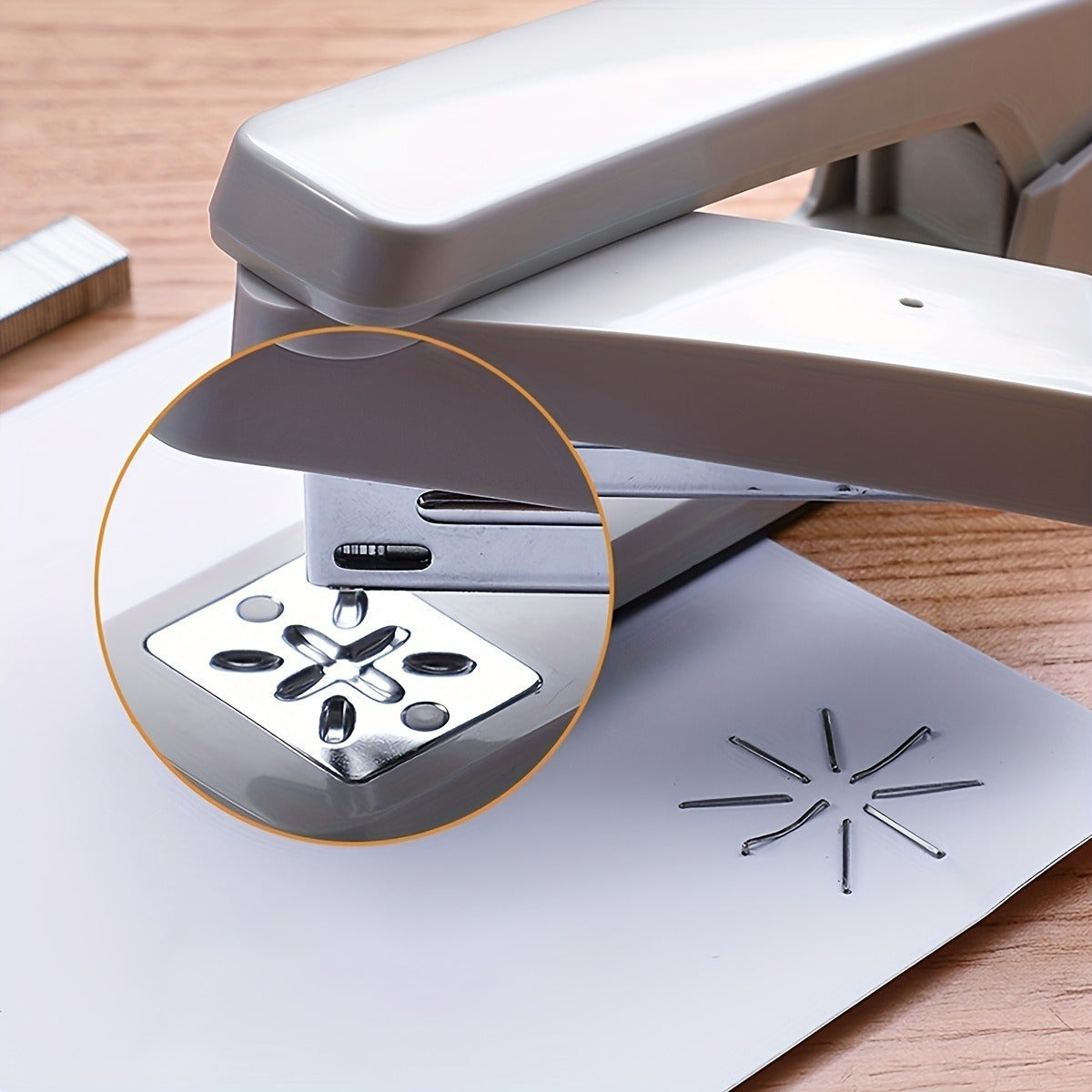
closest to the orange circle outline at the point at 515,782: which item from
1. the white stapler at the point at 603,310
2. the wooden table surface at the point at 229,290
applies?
the white stapler at the point at 603,310

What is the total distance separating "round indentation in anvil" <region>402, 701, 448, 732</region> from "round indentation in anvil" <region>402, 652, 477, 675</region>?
1 cm

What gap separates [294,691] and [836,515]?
0.26 metres

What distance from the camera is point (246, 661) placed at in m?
0.65

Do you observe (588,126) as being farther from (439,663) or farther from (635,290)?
(439,663)

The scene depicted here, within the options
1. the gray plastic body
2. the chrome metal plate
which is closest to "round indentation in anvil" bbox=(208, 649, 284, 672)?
the chrome metal plate

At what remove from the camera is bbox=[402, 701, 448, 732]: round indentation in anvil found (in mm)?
628

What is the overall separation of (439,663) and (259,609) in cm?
7

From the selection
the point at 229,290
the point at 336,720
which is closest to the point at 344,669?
the point at 336,720

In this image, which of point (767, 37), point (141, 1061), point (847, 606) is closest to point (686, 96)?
point (767, 37)

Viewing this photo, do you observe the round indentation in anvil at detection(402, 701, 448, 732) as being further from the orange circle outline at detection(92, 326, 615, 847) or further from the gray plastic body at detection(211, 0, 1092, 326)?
the gray plastic body at detection(211, 0, 1092, 326)

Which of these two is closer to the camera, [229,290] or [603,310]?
[603,310]

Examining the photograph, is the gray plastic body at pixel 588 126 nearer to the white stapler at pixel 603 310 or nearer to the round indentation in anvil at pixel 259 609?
the white stapler at pixel 603 310

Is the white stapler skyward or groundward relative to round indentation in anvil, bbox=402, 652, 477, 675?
skyward

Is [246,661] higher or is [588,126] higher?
[588,126]
